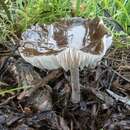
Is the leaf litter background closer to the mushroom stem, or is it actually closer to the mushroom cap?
the mushroom stem

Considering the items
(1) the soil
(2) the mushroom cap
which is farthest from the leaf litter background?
(2) the mushroom cap

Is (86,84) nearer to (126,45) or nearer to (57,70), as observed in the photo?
(57,70)

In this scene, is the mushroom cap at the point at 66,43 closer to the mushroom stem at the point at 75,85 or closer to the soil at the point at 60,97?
the mushroom stem at the point at 75,85

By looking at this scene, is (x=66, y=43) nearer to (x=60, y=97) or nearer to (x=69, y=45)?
(x=69, y=45)

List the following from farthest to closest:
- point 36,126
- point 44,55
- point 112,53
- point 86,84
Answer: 1. point 112,53
2. point 86,84
3. point 36,126
4. point 44,55

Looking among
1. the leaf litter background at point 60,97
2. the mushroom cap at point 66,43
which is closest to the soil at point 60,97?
the leaf litter background at point 60,97

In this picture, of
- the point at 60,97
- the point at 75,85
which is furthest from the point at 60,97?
the point at 75,85

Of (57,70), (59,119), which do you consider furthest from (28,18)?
(59,119)
